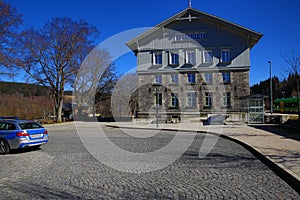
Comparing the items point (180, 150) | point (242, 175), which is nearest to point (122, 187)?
point (242, 175)

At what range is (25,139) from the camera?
9.94 m

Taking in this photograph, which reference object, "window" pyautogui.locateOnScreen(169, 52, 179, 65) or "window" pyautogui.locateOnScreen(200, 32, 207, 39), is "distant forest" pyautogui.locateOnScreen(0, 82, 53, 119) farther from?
"window" pyautogui.locateOnScreen(200, 32, 207, 39)

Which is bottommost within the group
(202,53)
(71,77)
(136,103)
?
Answer: (136,103)

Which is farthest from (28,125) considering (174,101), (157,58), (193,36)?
(193,36)

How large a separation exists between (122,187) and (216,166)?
9.97 feet

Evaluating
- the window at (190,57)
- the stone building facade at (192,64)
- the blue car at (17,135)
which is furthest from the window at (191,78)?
the blue car at (17,135)

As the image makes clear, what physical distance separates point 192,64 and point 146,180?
28829 millimetres

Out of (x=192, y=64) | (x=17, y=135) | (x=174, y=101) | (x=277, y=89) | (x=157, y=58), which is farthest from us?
(x=277, y=89)

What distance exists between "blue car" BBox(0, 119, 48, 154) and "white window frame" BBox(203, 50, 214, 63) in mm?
26316

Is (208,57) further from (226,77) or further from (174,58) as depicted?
(174,58)

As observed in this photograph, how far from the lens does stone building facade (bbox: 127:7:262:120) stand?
32.3 m

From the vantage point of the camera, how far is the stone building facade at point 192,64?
32344mm

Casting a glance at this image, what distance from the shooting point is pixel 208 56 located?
33.1 metres

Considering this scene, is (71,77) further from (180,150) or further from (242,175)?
(242,175)
